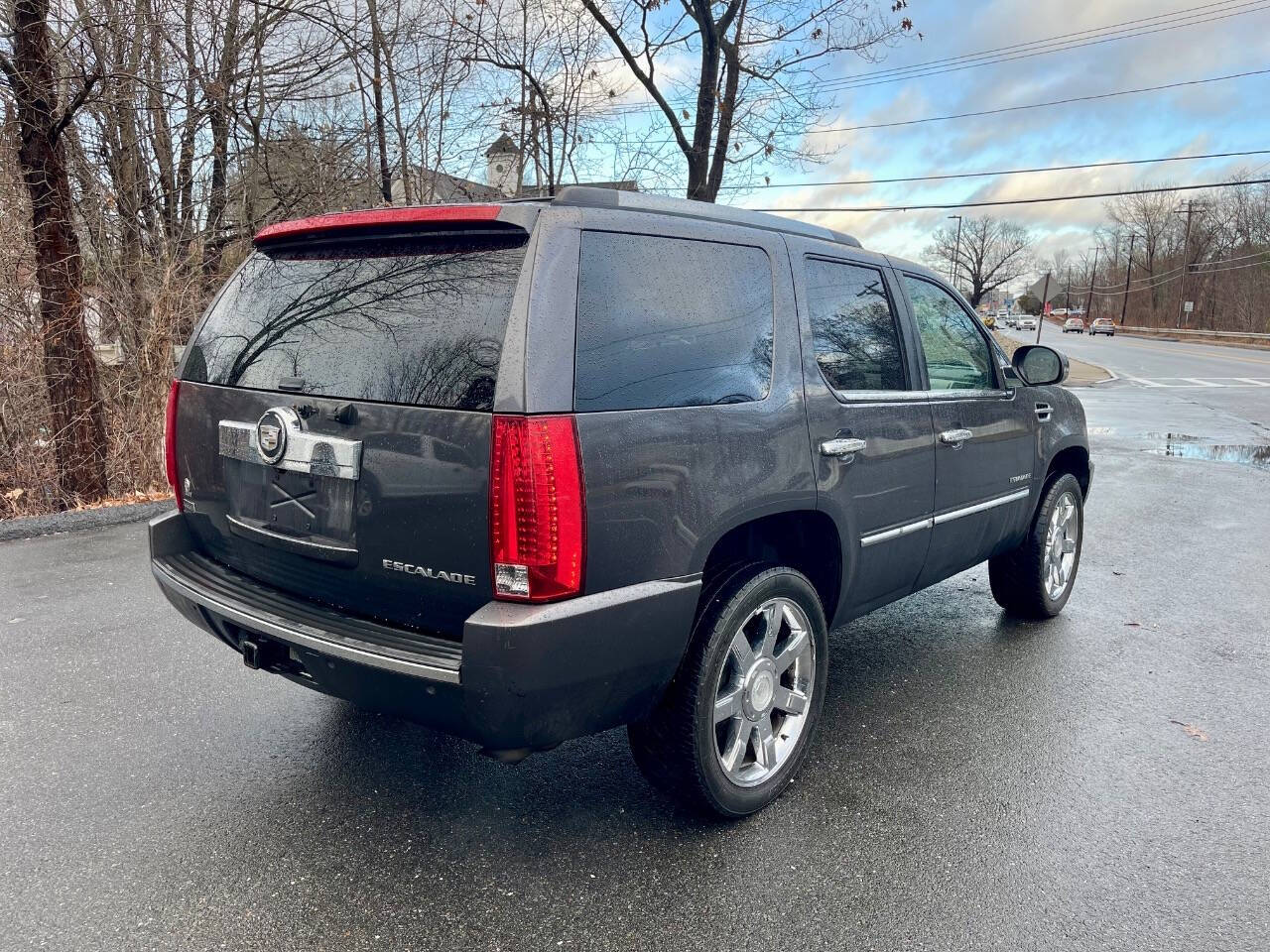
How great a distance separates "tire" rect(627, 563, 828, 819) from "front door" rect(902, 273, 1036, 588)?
1005 mm

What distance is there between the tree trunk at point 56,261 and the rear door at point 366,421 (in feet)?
21.9

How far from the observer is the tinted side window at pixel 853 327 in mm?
3244

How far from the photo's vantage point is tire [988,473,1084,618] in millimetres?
4750

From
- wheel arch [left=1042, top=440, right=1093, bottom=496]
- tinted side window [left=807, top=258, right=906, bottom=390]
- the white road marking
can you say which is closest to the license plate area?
tinted side window [left=807, top=258, right=906, bottom=390]

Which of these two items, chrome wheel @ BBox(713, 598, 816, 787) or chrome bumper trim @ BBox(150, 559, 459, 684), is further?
chrome wheel @ BBox(713, 598, 816, 787)

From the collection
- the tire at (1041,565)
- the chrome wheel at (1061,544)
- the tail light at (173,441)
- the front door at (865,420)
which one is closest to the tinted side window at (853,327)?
the front door at (865,420)

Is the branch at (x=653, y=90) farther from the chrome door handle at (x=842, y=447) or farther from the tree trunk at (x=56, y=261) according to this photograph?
the chrome door handle at (x=842, y=447)

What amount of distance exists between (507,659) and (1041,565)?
3619 mm

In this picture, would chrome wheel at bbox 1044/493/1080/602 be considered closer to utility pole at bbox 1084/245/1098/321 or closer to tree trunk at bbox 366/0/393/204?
tree trunk at bbox 366/0/393/204

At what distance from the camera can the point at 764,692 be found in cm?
296

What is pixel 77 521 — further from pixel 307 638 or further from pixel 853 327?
pixel 853 327

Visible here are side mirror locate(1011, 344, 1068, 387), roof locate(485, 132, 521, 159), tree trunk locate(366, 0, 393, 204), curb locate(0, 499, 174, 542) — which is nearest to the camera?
side mirror locate(1011, 344, 1068, 387)

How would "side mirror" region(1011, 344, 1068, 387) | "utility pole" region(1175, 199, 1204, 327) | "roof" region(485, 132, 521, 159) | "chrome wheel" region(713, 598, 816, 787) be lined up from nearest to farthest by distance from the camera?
"chrome wheel" region(713, 598, 816, 787) < "side mirror" region(1011, 344, 1068, 387) < "roof" region(485, 132, 521, 159) < "utility pole" region(1175, 199, 1204, 327)

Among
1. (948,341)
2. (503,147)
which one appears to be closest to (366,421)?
(948,341)
